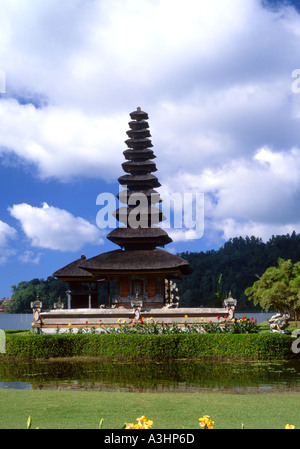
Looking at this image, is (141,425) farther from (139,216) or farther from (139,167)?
(139,167)

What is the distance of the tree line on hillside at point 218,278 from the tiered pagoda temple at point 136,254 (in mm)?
63586

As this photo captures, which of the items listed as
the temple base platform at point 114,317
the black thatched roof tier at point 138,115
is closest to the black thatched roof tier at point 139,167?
the black thatched roof tier at point 138,115

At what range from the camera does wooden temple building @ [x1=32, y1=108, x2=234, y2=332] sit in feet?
124

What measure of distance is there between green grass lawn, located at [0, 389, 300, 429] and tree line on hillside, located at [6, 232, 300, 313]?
301 ft

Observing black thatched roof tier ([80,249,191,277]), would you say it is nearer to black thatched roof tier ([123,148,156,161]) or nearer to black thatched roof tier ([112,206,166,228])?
black thatched roof tier ([112,206,166,228])

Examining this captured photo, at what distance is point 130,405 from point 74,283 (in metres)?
32.1

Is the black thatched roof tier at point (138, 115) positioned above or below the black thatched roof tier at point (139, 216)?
above

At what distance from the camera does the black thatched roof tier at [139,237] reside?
4047 cm

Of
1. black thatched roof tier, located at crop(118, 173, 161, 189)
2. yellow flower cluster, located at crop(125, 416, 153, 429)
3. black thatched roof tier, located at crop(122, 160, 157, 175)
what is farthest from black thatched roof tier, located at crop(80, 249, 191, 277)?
yellow flower cluster, located at crop(125, 416, 153, 429)

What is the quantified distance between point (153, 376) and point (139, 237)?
72.2ft

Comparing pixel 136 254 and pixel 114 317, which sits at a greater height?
pixel 136 254

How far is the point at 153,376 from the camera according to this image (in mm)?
18984

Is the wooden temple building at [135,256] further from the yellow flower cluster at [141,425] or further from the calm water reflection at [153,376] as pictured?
the yellow flower cluster at [141,425]

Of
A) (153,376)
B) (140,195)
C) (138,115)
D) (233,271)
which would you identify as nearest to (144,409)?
(153,376)
